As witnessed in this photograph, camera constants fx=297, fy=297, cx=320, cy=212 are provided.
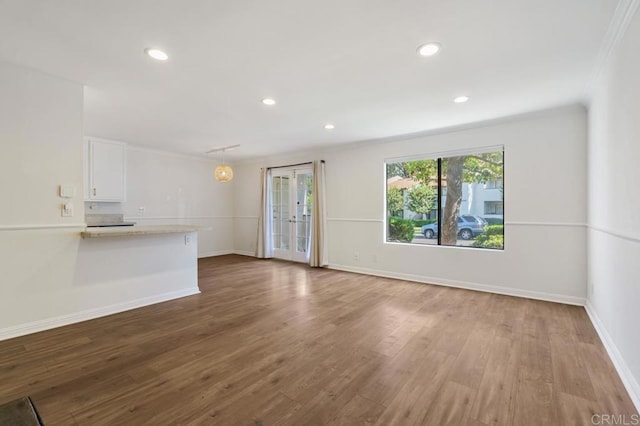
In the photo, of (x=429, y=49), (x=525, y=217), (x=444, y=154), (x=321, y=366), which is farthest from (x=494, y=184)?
(x=321, y=366)

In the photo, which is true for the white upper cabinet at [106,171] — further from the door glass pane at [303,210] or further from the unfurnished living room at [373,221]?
the door glass pane at [303,210]

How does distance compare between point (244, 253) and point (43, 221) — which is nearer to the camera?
point (43, 221)

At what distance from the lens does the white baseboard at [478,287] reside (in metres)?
3.90

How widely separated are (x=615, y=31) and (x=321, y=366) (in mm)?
3305

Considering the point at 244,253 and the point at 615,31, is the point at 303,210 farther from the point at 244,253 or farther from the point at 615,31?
the point at 615,31

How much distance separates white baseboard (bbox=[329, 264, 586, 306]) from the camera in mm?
3898

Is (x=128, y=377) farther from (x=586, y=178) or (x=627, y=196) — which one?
(x=586, y=178)

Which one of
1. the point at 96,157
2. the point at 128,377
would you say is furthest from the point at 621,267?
the point at 96,157

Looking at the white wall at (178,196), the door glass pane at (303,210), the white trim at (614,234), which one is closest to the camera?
the white trim at (614,234)

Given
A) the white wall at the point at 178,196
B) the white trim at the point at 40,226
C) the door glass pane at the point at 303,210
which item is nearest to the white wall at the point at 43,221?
the white trim at the point at 40,226

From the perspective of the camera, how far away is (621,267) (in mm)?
2311

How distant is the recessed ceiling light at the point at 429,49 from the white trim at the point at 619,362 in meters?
2.71

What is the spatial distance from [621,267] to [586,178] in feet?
6.37

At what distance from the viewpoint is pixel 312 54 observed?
2.51 metres
